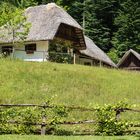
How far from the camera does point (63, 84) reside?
2786 centimetres

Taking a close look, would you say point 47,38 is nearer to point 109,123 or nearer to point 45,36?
point 45,36

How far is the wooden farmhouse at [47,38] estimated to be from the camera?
43469 mm

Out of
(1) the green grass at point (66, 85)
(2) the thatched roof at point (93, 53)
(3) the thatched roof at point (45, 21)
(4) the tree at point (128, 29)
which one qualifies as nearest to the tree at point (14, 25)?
(3) the thatched roof at point (45, 21)

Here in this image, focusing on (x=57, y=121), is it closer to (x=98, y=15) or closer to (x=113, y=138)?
(x=113, y=138)

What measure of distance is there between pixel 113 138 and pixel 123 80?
16328 mm

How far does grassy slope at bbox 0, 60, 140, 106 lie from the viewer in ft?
81.5

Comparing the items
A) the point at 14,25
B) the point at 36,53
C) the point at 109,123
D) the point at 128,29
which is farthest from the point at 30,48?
the point at 109,123

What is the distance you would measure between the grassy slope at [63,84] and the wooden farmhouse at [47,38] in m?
9.91

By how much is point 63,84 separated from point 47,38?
1536 centimetres

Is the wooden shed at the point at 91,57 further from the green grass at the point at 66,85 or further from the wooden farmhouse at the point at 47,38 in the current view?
the green grass at the point at 66,85

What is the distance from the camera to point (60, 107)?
59.6 feet

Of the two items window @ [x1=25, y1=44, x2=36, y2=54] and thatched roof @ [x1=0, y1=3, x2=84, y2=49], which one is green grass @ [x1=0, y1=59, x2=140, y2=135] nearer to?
thatched roof @ [x1=0, y1=3, x2=84, y2=49]

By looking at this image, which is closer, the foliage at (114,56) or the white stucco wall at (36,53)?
the white stucco wall at (36,53)

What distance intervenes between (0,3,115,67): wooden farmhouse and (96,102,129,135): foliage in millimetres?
23093
